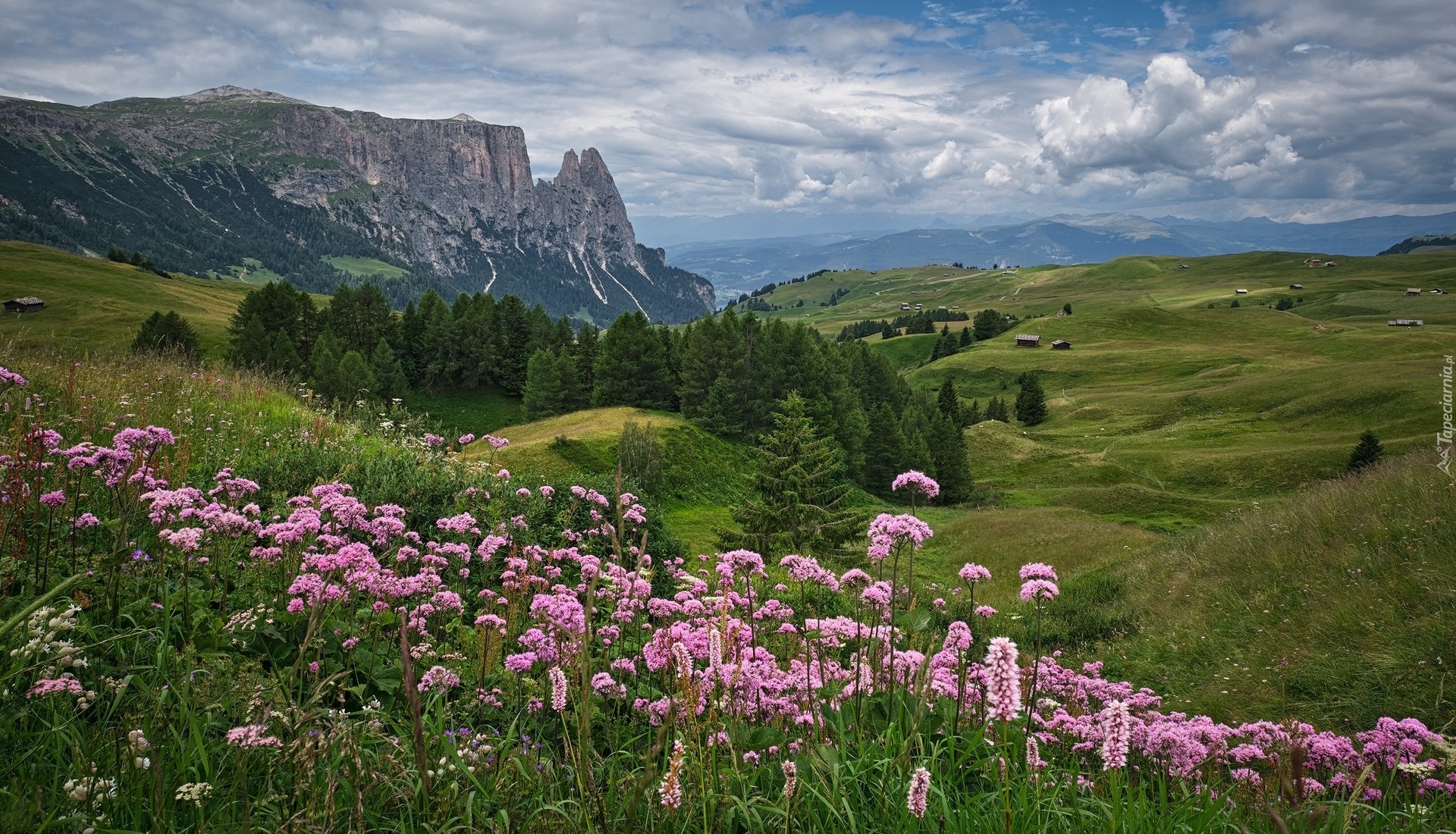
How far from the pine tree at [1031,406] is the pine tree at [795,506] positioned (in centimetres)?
8499

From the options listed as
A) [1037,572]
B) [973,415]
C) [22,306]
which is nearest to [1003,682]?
[1037,572]

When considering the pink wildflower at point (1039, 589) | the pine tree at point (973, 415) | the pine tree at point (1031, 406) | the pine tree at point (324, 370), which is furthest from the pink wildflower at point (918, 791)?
the pine tree at point (1031, 406)

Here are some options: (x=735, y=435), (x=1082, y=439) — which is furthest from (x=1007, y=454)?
(x=735, y=435)

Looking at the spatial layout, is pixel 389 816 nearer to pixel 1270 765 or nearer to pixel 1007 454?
pixel 1270 765

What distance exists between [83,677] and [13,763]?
42.8 inches

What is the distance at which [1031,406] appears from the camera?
106250 millimetres

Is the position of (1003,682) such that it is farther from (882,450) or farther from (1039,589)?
(882,450)

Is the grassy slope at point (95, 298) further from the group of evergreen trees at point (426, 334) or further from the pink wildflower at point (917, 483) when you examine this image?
the pink wildflower at point (917, 483)

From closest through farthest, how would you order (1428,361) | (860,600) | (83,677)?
(83,677)
(860,600)
(1428,361)

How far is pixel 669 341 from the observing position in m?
82.3

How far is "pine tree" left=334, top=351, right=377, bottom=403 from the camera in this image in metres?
71.8

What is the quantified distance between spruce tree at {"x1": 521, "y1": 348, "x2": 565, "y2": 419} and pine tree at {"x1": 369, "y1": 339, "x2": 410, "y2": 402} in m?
17.4

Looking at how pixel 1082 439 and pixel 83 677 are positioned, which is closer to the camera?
pixel 83 677

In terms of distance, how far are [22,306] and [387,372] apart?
64.6 meters
